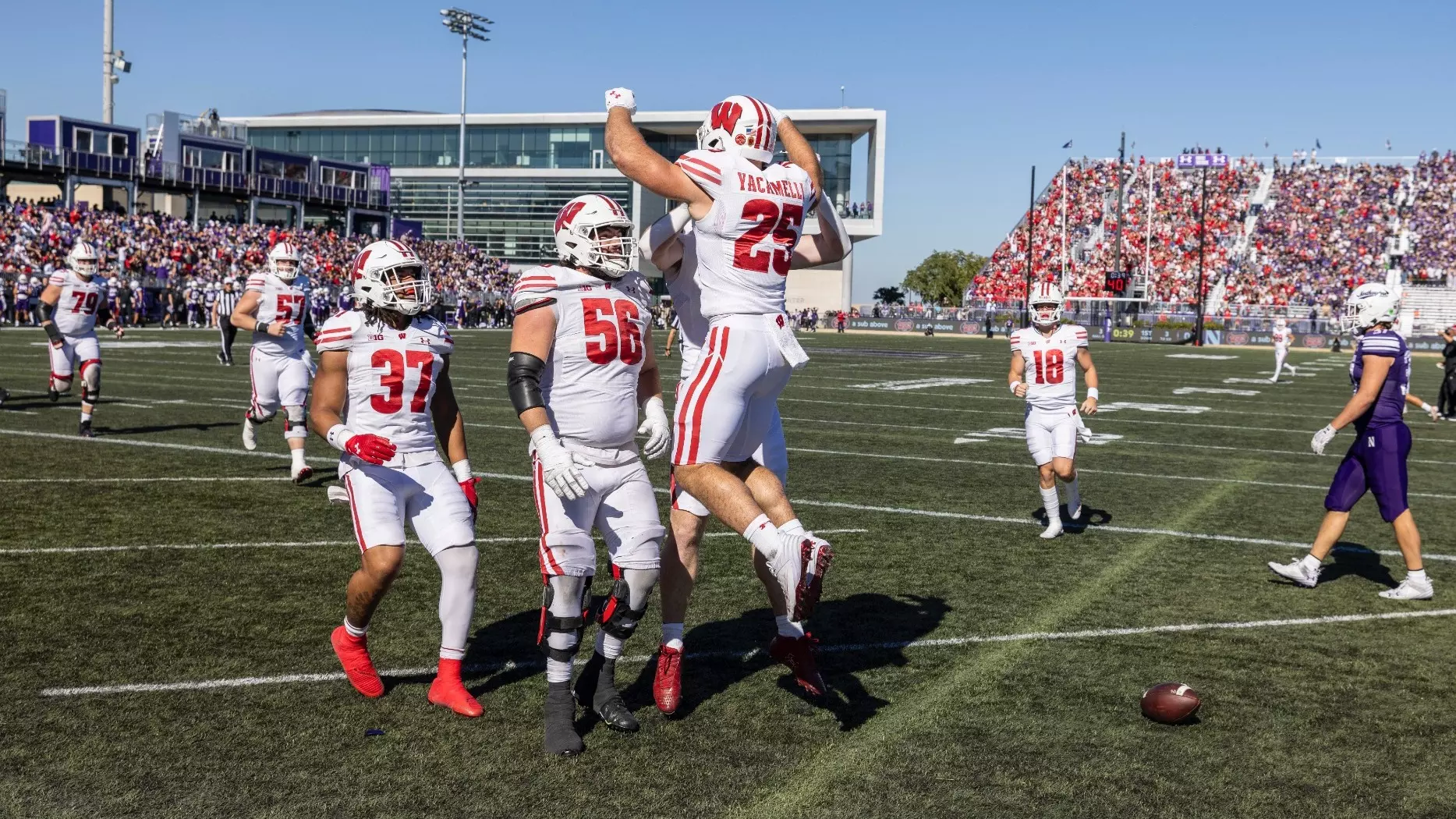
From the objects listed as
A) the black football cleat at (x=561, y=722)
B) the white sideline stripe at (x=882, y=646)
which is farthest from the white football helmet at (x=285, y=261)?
the black football cleat at (x=561, y=722)

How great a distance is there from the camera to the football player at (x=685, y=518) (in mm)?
5031

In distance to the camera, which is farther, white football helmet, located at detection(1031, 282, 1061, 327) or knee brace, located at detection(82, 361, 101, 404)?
knee brace, located at detection(82, 361, 101, 404)

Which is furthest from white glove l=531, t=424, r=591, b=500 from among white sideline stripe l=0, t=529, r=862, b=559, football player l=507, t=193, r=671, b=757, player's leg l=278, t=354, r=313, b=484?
player's leg l=278, t=354, r=313, b=484

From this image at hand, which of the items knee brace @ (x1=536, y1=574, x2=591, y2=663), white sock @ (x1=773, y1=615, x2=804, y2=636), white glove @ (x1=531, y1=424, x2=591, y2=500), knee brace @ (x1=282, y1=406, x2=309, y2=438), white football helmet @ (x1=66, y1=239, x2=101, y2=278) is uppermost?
white football helmet @ (x1=66, y1=239, x2=101, y2=278)

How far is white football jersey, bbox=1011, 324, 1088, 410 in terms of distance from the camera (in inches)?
379

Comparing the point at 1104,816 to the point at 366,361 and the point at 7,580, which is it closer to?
the point at 366,361

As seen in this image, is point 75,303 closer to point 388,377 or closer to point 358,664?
point 388,377

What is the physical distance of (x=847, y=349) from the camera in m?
42.2

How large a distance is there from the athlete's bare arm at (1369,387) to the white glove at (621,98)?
186 inches

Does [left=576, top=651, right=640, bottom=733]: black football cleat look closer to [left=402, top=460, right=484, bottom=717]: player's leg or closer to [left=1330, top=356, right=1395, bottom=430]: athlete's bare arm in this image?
[left=402, top=460, right=484, bottom=717]: player's leg

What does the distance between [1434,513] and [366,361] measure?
9.14 metres

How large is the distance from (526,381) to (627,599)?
93 centimetres

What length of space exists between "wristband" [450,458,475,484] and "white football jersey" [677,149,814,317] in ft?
4.12

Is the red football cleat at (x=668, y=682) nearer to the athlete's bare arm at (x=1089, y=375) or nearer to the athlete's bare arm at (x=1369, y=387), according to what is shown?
the athlete's bare arm at (x=1369, y=387)
